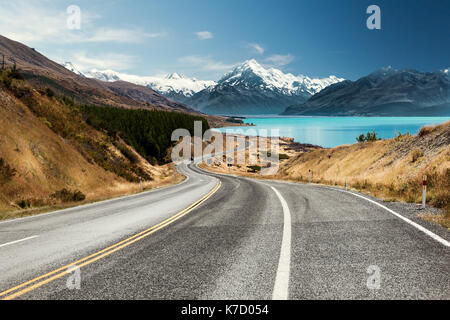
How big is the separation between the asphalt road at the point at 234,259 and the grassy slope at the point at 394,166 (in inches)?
105

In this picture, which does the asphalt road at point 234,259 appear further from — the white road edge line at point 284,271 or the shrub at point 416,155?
the shrub at point 416,155

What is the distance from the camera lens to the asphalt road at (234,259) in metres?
3.80

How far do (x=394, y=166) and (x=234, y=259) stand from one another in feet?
64.1

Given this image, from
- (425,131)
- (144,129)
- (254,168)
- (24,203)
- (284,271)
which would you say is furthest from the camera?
(144,129)

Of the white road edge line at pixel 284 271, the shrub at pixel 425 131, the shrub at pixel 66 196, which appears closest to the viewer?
the white road edge line at pixel 284 271

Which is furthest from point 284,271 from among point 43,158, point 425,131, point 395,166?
point 425,131

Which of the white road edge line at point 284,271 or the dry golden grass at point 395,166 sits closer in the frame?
the white road edge line at point 284,271

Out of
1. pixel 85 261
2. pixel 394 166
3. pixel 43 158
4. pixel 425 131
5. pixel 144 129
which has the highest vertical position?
pixel 144 129

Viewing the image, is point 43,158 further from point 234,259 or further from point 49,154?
point 234,259

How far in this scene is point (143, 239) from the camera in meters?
6.49

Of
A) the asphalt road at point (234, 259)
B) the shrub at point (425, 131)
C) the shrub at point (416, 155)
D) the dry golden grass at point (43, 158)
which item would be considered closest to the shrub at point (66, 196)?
the dry golden grass at point (43, 158)

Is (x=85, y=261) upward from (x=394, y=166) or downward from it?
downward

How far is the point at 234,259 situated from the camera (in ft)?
16.2
